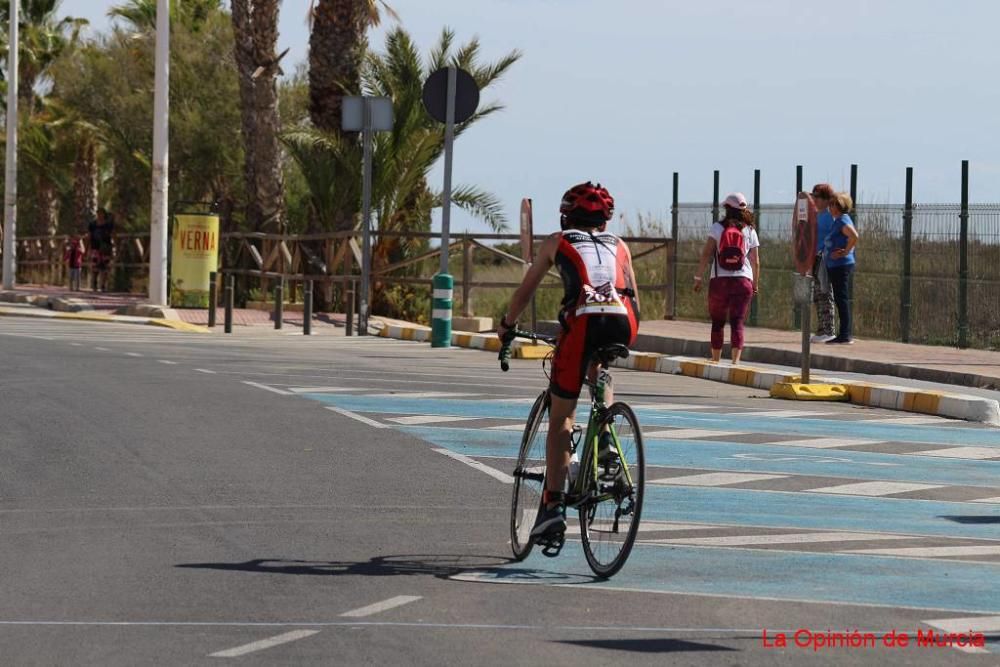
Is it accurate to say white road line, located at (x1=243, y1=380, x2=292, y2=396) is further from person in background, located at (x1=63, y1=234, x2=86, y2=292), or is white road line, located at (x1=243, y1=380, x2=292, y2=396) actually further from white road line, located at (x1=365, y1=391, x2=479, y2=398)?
person in background, located at (x1=63, y1=234, x2=86, y2=292)

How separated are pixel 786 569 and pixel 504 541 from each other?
147 cm

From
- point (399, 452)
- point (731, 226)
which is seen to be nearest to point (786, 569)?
point (399, 452)

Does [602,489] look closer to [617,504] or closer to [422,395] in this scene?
[617,504]

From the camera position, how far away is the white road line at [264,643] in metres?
6.46

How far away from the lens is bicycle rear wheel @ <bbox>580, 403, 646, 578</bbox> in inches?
312

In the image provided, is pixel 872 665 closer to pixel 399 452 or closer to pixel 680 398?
pixel 399 452

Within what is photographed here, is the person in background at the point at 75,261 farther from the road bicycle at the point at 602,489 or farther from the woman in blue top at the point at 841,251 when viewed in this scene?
the road bicycle at the point at 602,489

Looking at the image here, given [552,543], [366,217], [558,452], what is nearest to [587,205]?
[558,452]

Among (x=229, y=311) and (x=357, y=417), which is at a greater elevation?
(x=229, y=311)

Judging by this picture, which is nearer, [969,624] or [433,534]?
[969,624]

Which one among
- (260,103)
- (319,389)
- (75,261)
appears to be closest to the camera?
(319,389)

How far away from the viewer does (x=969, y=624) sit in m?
7.12

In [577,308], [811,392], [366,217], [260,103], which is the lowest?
[811,392]

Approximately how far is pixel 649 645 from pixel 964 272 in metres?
18.0
